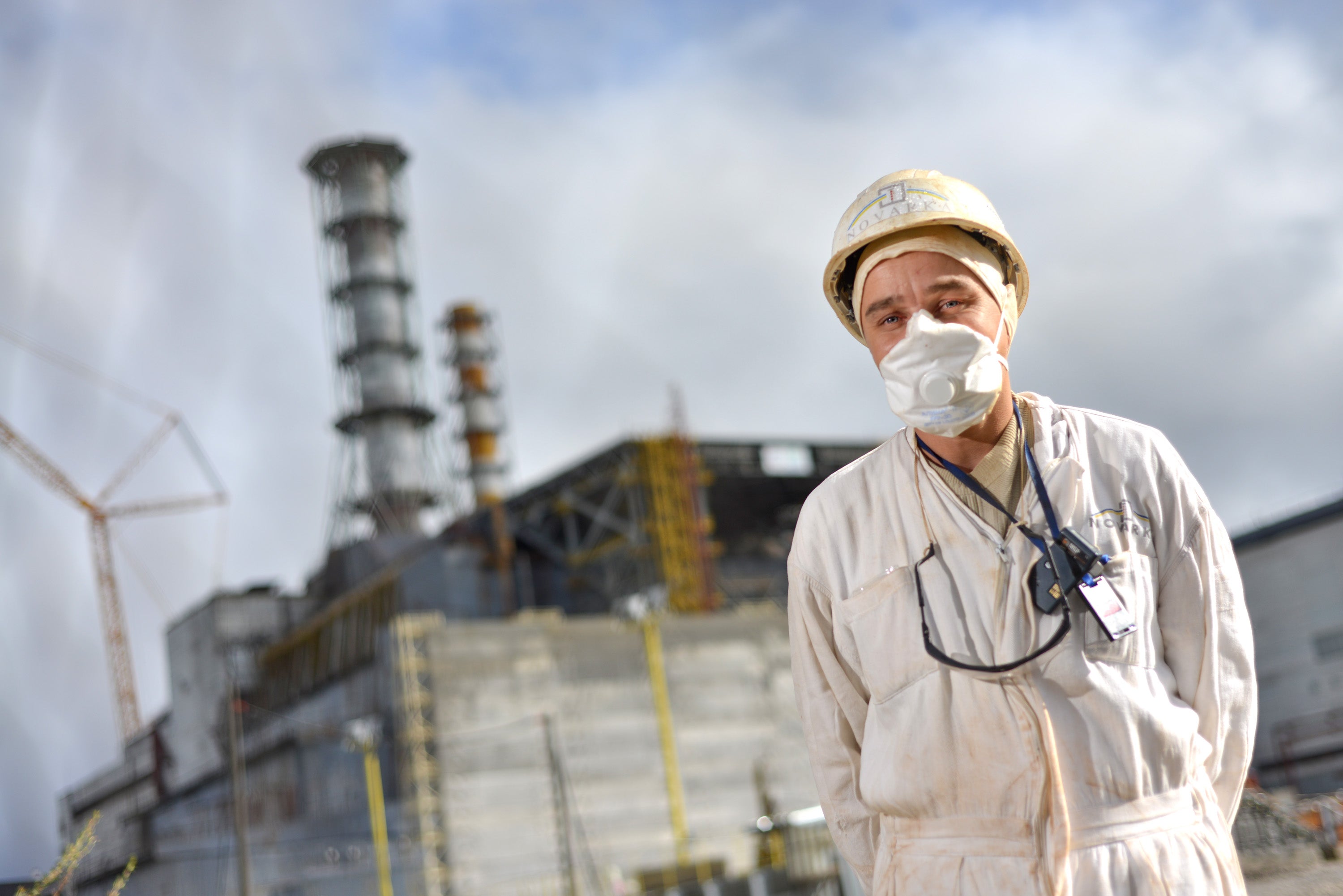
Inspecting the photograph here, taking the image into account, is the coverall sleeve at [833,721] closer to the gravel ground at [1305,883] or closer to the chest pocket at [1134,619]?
the chest pocket at [1134,619]

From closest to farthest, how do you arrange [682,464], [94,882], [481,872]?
[94,882], [481,872], [682,464]

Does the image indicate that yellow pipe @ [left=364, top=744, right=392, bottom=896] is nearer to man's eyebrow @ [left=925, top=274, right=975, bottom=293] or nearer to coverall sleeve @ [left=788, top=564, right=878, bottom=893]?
coverall sleeve @ [left=788, top=564, right=878, bottom=893]

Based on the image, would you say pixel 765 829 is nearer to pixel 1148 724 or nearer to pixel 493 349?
pixel 1148 724

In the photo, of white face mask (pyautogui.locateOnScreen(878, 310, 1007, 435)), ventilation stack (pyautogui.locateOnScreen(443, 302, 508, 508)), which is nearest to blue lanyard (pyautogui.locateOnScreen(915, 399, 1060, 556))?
white face mask (pyautogui.locateOnScreen(878, 310, 1007, 435))

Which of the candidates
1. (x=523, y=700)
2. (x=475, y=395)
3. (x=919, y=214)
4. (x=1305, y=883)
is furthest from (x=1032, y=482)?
(x=475, y=395)

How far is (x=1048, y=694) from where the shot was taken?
2.25 metres

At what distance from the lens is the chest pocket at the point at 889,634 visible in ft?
7.86

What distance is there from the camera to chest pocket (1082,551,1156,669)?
7.39 feet

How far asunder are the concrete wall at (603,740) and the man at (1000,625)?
30044 millimetres

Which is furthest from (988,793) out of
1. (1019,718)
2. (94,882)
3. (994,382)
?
(94,882)

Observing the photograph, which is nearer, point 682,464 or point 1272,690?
point 1272,690

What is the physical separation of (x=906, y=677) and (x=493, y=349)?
53925 mm

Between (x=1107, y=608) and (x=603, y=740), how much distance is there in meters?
34.2

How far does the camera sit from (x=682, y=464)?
40.7 metres
